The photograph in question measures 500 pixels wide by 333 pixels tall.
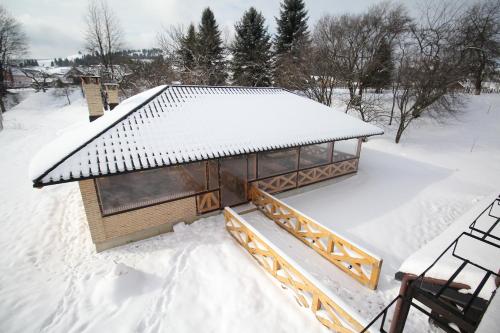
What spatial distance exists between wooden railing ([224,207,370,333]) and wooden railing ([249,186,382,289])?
1659mm

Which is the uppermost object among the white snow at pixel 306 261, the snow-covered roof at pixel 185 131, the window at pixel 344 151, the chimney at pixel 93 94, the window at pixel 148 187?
the chimney at pixel 93 94

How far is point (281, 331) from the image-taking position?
4.66 metres

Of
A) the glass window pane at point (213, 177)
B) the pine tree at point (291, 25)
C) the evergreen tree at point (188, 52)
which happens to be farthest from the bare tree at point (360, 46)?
the glass window pane at point (213, 177)

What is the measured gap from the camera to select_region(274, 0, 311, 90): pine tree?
2389 centimetres

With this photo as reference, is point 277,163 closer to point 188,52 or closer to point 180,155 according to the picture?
point 180,155

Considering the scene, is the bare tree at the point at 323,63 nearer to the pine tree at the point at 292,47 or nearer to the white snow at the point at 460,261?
the pine tree at the point at 292,47

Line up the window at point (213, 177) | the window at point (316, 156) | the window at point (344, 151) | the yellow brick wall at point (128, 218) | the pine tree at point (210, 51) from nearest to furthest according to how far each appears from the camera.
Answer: the yellow brick wall at point (128, 218) < the window at point (213, 177) < the window at point (316, 156) < the window at point (344, 151) < the pine tree at point (210, 51)

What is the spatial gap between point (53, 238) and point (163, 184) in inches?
146

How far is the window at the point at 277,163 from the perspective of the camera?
11180 millimetres

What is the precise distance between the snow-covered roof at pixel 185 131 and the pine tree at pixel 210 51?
16.1 meters

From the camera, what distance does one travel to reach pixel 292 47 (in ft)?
90.9

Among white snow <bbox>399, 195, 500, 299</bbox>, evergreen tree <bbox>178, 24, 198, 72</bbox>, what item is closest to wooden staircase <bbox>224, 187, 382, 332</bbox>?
white snow <bbox>399, 195, 500, 299</bbox>

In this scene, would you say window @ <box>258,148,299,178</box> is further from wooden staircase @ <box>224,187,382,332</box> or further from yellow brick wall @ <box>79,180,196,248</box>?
yellow brick wall @ <box>79,180,196,248</box>

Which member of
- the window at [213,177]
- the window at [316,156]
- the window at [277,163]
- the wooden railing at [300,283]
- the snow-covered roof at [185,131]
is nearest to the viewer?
the wooden railing at [300,283]
